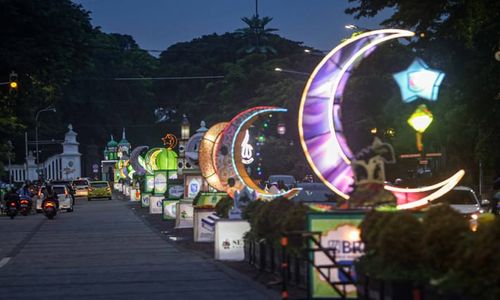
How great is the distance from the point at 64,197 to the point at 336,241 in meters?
44.7

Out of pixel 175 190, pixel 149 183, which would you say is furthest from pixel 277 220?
pixel 149 183

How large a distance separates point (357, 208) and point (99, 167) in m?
108

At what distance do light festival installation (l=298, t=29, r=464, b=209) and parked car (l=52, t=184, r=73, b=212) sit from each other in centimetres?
4112

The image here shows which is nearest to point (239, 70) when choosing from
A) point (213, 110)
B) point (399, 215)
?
point (213, 110)

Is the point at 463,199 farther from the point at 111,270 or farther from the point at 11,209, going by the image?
the point at 11,209

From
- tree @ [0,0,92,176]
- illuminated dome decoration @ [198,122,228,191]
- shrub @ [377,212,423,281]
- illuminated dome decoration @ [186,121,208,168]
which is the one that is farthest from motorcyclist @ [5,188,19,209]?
shrub @ [377,212,423,281]

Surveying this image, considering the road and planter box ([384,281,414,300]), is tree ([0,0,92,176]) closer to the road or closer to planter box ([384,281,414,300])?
the road

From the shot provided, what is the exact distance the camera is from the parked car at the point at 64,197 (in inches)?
2212

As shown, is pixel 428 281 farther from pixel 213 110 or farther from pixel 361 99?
pixel 213 110

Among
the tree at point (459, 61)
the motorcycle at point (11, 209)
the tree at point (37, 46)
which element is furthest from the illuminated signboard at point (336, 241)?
the motorcycle at point (11, 209)

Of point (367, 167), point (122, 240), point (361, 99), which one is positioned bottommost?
point (122, 240)

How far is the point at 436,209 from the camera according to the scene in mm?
11148

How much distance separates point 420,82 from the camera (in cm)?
1720

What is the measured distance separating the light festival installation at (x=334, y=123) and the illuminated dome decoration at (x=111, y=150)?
95969mm
